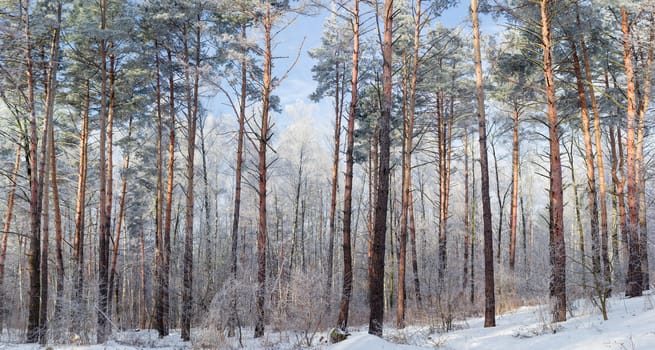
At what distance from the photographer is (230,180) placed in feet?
119

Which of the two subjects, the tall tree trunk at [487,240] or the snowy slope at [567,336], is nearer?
the snowy slope at [567,336]

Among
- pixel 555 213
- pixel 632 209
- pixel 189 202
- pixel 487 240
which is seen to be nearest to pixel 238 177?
pixel 189 202

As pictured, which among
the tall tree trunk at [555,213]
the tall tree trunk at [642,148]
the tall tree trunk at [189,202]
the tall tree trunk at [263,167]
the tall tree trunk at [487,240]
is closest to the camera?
the tall tree trunk at [555,213]

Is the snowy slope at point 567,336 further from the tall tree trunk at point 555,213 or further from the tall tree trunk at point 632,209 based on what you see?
the tall tree trunk at point 632,209

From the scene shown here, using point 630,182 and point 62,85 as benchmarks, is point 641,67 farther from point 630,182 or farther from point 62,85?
point 62,85

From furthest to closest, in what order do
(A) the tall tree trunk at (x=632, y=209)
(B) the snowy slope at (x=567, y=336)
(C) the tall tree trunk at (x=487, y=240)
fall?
1. (A) the tall tree trunk at (x=632, y=209)
2. (C) the tall tree trunk at (x=487, y=240)
3. (B) the snowy slope at (x=567, y=336)

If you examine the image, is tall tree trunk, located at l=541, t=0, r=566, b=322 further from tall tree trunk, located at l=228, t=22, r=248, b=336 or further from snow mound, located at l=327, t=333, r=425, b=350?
tall tree trunk, located at l=228, t=22, r=248, b=336

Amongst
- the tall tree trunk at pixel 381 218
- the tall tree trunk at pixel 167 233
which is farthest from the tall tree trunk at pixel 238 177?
the tall tree trunk at pixel 381 218

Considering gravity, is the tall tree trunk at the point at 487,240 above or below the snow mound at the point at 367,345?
above

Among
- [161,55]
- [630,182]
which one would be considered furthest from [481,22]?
[161,55]

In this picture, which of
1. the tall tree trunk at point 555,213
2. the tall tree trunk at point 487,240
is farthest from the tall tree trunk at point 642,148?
the tall tree trunk at point 487,240

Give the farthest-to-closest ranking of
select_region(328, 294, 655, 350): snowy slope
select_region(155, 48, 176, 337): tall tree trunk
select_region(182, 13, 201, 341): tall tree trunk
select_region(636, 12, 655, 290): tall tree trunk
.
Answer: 1. select_region(155, 48, 176, 337): tall tree trunk
2. select_region(182, 13, 201, 341): tall tree trunk
3. select_region(636, 12, 655, 290): tall tree trunk
4. select_region(328, 294, 655, 350): snowy slope

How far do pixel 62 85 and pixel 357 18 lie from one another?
1004cm

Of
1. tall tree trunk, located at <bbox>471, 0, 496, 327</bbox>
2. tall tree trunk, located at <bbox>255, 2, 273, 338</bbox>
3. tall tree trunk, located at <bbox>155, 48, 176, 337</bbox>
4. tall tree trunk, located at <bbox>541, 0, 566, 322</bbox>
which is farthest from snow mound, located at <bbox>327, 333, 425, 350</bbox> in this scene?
tall tree trunk, located at <bbox>155, 48, 176, 337</bbox>
